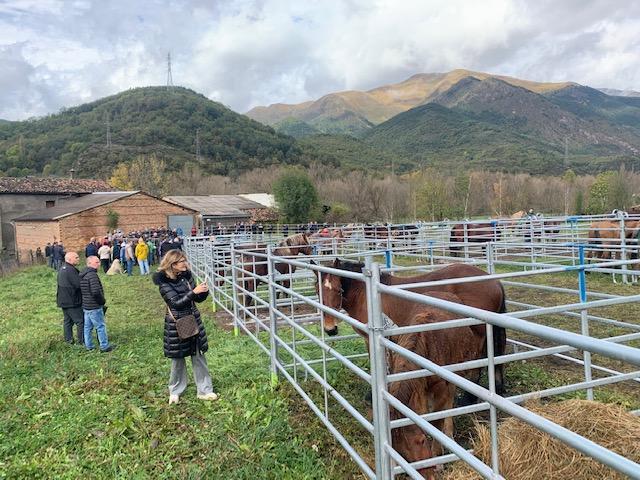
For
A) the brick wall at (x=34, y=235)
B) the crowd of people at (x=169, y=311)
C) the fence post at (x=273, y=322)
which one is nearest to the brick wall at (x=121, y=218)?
the brick wall at (x=34, y=235)

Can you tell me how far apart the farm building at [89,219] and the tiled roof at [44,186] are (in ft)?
14.6

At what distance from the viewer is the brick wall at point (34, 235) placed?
1326 inches

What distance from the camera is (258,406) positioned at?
15.8 ft

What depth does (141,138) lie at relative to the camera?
88.2 meters

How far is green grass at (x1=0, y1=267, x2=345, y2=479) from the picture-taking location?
382cm

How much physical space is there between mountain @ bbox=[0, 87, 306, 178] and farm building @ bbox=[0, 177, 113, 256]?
25.1 m

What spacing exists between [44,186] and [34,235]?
11.5 m

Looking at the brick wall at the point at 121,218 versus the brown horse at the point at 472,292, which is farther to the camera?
the brick wall at the point at 121,218

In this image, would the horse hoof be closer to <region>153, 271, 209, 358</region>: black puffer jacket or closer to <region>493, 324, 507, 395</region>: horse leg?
<region>493, 324, 507, 395</region>: horse leg

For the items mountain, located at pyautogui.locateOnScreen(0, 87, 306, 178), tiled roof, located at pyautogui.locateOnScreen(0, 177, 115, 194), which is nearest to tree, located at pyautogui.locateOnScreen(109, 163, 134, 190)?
mountain, located at pyautogui.locateOnScreen(0, 87, 306, 178)

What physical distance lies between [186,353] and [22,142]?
9417 centimetres

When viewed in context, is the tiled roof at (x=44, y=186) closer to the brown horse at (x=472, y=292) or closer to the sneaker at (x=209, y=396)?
the sneaker at (x=209, y=396)

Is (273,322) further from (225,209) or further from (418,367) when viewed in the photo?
(225,209)

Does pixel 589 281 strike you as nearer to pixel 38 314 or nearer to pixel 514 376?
pixel 514 376
